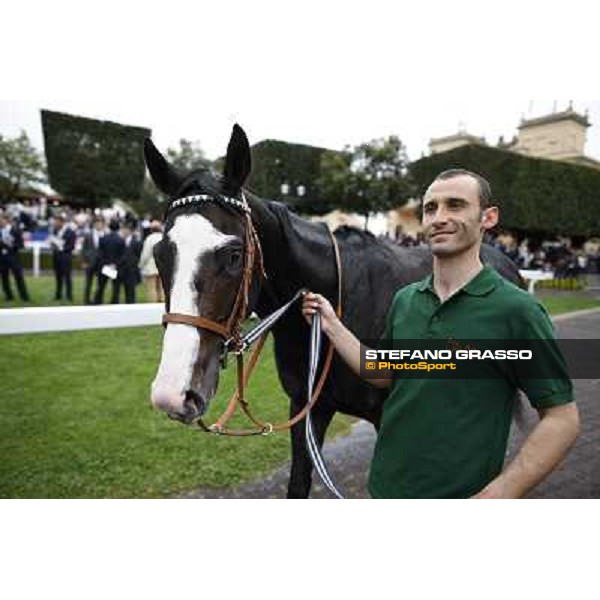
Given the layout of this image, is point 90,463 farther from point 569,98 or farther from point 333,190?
point 569,98

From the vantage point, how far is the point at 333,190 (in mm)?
2516

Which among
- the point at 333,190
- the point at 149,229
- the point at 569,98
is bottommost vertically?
the point at 149,229

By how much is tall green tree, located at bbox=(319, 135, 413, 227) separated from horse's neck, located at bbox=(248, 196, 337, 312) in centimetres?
42

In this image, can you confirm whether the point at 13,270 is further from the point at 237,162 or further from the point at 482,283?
the point at 482,283

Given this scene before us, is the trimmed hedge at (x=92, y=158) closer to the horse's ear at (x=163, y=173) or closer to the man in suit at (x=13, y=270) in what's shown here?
the horse's ear at (x=163, y=173)

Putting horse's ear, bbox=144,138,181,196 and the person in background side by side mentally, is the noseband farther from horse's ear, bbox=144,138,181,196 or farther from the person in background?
the person in background

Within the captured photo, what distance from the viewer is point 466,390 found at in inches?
49.9

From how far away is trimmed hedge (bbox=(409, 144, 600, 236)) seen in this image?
6.00ft

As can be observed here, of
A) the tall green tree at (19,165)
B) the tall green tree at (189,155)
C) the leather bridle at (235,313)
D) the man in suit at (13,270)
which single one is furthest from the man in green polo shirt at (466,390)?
the man in suit at (13,270)

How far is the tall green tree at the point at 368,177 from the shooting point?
1983mm

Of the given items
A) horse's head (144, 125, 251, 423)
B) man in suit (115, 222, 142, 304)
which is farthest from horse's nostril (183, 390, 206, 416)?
man in suit (115, 222, 142, 304)

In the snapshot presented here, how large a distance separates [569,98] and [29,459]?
2.59 meters
